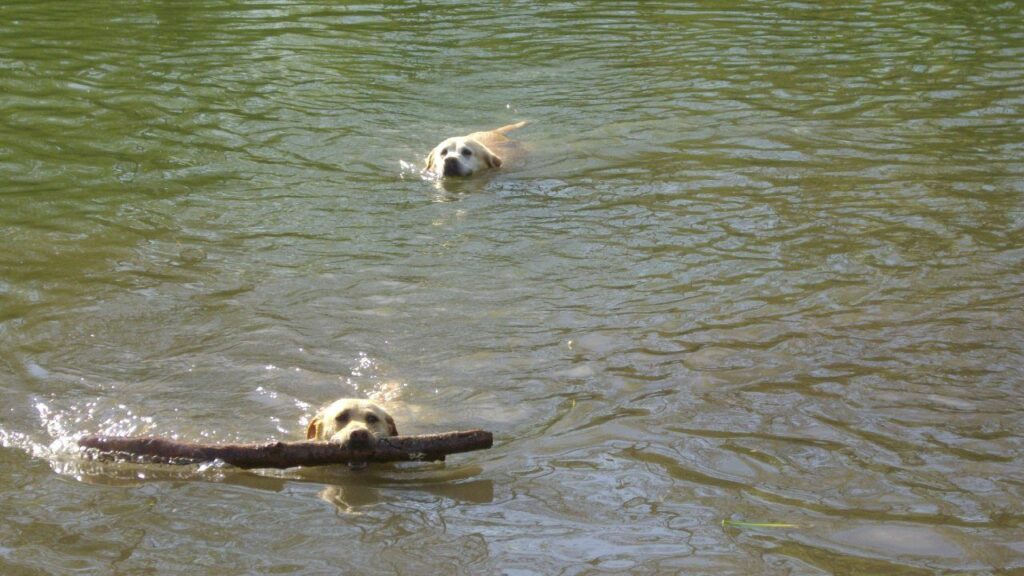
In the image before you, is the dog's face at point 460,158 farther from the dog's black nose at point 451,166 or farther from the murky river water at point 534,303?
the murky river water at point 534,303

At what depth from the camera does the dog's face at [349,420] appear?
18.4 feet

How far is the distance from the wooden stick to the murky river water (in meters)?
0.15

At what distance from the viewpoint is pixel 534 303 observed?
7.52m

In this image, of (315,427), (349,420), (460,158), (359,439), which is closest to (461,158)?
(460,158)

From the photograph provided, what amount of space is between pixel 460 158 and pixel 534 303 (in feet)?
10.7

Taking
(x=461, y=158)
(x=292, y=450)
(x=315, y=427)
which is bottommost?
(x=315, y=427)

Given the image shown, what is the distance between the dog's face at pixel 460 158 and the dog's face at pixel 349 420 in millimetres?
4887

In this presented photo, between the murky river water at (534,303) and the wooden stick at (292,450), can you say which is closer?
the murky river water at (534,303)

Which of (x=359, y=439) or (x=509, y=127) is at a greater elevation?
(x=509, y=127)

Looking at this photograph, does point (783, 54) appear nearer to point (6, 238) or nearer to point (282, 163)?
point (282, 163)

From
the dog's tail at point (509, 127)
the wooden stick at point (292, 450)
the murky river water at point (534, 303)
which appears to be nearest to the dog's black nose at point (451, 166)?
the murky river water at point (534, 303)

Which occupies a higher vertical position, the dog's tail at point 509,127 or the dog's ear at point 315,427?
the dog's tail at point 509,127

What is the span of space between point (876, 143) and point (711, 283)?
3748 mm

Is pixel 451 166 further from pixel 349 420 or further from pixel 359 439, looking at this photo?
pixel 359 439
